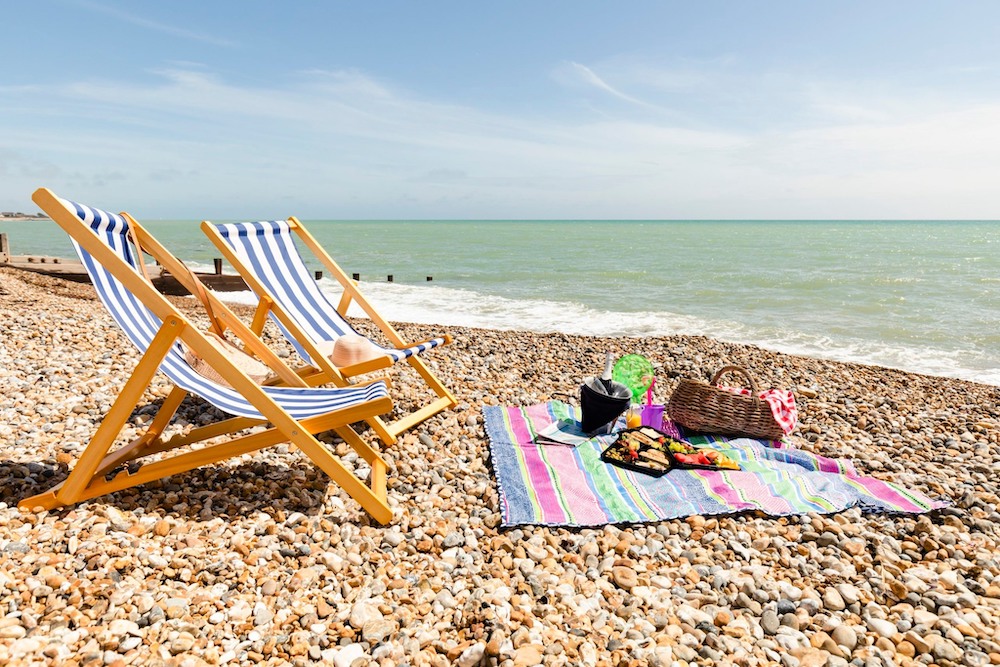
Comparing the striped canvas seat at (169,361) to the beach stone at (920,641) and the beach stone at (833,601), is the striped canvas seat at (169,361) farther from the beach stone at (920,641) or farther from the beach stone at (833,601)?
the beach stone at (920,641)

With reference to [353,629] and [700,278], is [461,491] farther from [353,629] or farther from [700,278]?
[700,278]

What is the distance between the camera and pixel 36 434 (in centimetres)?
337

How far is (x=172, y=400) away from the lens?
3.30 meters

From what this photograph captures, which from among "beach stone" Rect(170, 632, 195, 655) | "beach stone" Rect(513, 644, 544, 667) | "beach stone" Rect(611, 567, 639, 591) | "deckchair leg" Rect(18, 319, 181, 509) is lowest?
"beach stone" Rect(611, 567, 639, 591)

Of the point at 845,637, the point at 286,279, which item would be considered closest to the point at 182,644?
the point at 845,637

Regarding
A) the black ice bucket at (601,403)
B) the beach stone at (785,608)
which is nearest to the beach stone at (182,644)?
the beach stone at (785,608)

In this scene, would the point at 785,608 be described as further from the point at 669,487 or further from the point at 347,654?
the point at 347,654

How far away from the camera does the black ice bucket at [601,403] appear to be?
3.93 meters

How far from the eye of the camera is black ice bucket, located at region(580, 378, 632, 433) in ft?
12.9

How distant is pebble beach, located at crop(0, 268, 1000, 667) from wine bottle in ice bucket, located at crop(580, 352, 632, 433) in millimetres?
755

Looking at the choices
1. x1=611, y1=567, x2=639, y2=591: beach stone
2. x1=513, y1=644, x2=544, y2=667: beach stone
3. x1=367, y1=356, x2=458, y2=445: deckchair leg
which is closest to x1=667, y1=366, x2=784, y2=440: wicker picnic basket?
x1=367, y1=356, x2=458, y2=445: deckchair leg

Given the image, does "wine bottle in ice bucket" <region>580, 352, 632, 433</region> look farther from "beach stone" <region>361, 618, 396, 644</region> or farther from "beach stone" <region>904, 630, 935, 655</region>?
"beach stone" <region>361, 618, 396, 644</region>

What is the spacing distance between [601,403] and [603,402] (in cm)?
2

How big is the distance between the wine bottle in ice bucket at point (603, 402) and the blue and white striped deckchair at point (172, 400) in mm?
1430
